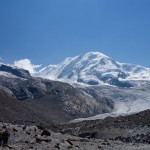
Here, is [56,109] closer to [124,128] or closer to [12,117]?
[12,117]

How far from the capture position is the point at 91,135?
56.2m

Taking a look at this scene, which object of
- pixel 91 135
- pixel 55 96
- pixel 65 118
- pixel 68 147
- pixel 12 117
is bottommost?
pixel 68 147

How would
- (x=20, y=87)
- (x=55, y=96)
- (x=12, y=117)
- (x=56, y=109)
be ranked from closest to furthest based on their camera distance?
(x=12, y=117) < (x=56, y=109) < (x=55, y=96) < (x=20, y=87)

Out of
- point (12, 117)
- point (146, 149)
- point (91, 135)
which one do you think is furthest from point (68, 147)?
point (12, 117)

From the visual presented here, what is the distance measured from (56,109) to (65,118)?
12.8m

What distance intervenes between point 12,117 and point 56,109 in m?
71.8

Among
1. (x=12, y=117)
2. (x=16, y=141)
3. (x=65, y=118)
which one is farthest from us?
(x=65, y=118)

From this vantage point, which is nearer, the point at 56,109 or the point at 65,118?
the point at 65,118

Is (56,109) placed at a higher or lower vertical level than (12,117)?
higher

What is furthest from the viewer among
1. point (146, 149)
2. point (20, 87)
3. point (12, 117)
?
point (20, 87)

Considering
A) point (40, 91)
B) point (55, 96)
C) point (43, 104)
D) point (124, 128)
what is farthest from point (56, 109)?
point (124, 128)

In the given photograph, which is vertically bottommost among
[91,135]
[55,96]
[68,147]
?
[68,147]

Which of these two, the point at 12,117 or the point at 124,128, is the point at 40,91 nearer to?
the point at 12,117

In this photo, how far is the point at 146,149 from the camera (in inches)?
1400
